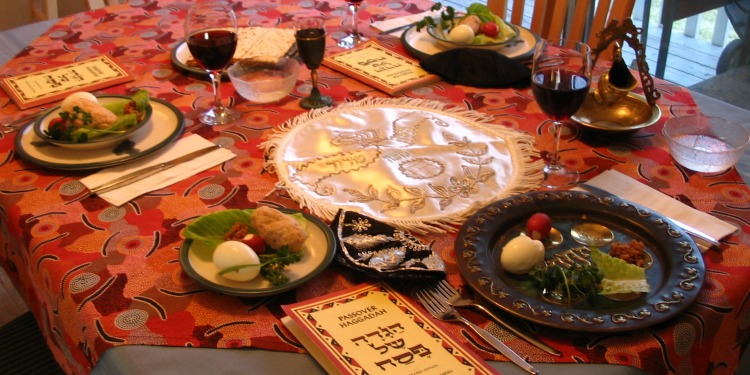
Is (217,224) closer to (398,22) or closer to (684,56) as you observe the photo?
(398,22)

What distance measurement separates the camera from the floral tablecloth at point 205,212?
28.9 inches

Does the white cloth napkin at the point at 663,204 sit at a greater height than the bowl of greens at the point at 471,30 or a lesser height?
lesser

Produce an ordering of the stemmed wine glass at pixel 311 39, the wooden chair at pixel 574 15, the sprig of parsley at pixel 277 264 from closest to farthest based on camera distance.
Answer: the sprig of parsley at pixel 277 264 < the stemmed wine glass at pixel 311 39 < the wooden chair at pixel 574 15

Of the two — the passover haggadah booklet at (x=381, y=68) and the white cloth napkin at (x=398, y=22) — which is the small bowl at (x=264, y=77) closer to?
the passover haggadah booklet at (x=381, y=68)

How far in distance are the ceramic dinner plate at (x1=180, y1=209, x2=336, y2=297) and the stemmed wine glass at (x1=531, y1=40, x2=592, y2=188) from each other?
1.23 feet

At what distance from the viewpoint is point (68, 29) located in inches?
63.7

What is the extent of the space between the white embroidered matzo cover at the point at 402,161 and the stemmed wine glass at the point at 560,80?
3.6 inches

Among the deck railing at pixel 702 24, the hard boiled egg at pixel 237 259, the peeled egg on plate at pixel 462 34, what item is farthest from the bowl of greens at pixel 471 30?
the deck railing at pixel 702 24

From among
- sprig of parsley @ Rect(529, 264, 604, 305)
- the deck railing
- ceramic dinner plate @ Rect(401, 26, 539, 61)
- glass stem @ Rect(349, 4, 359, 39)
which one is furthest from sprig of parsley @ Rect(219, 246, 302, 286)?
the deck railing

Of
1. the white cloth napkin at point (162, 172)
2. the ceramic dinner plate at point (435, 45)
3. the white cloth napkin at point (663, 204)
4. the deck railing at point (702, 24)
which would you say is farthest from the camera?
the deck railing at point (702, 24)

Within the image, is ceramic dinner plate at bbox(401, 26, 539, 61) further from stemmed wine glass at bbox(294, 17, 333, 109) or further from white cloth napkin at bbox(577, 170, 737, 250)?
white cloth napkin at bbox(577, 170, 737, 250)

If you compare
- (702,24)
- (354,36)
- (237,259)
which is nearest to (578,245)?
(237,259)

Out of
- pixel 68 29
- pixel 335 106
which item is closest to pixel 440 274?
pixel 335 106

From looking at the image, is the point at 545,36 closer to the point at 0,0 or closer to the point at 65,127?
the point at 65,127
